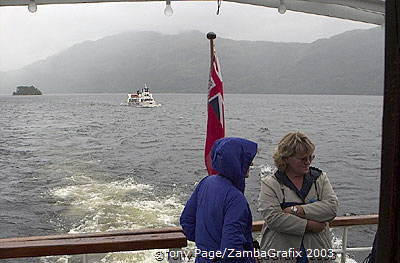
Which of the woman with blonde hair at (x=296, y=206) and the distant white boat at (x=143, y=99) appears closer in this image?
the woman with blonde hair at (x=296, y=206)

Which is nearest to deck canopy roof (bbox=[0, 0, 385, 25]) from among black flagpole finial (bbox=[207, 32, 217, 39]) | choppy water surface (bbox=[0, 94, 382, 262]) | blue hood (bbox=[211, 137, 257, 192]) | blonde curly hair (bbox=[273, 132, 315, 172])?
black flagpole finial (bbox=[207, 32, 217, 39])

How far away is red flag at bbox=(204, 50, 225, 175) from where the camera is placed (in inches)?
84.0

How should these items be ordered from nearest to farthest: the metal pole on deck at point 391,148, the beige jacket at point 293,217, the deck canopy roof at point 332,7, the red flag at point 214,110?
1. the metal pole on deck at point 391,148
2. the beige jacket at point 293,217
3. the deck canopy roof at point 332,7
4. the red flag at point 214,110

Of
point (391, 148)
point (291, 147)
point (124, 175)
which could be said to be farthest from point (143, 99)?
point (391, 148)

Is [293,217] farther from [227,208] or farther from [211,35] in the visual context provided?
[211,35]

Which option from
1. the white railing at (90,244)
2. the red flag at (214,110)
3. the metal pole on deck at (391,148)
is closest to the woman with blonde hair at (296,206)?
the white railing at (90,244)

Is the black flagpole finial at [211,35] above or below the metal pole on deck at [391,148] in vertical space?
above

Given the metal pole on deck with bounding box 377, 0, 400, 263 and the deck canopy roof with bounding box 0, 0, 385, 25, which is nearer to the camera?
the metal pole on deck with bounding box 377, 0, 400, 263

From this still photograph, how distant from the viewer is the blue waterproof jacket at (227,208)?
1.18 m

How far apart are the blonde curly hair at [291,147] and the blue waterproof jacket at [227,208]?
201 millimetres

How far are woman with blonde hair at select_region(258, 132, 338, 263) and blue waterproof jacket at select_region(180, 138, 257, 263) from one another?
20 centimetres

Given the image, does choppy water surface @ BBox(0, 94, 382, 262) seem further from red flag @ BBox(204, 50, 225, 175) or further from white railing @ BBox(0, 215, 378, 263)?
red flag @ BBox(204, 50, 225, 175)

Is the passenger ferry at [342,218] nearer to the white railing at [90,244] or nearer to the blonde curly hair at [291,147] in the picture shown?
the white railing at [90,244]

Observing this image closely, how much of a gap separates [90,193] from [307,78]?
85.1 m
